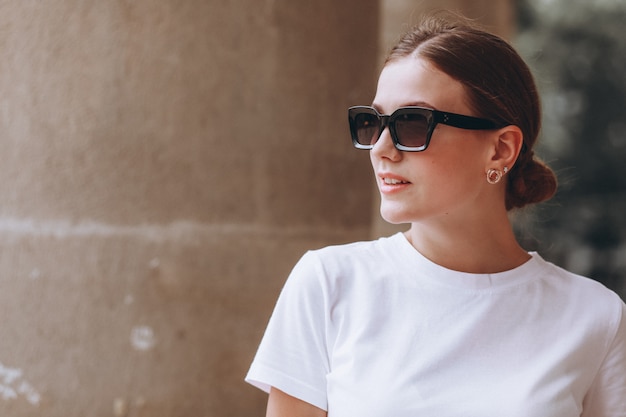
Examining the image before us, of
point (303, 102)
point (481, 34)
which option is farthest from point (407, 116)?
point (303, 102)

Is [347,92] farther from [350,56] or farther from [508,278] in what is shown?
[508,278]

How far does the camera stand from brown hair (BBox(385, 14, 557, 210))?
2.30 metres

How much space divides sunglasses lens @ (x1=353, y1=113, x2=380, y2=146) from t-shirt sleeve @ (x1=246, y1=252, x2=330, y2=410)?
1.38 feet

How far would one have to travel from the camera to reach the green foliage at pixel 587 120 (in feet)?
54.3

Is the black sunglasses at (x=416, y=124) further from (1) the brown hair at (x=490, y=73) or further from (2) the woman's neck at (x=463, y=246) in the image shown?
(2) the woman's neck at (x=463, y=246)

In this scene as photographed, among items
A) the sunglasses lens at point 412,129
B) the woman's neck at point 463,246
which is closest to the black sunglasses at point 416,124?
the sunglasses lens at point 412,129

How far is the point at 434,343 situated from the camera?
89.4 inches

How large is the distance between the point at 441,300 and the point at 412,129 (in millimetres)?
531

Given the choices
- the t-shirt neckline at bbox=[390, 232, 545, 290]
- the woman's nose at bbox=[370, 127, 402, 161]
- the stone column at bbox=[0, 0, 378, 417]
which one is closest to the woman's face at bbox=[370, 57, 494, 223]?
the woman's nose at bbox=[370, 127, 402, 161]

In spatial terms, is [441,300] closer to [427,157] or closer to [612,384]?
[427,157]

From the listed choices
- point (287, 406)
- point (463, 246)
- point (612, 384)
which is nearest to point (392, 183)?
point (463, 246)

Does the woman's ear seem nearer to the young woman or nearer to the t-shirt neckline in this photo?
the young woman

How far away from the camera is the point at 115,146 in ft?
9.70

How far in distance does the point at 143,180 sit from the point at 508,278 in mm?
1452
